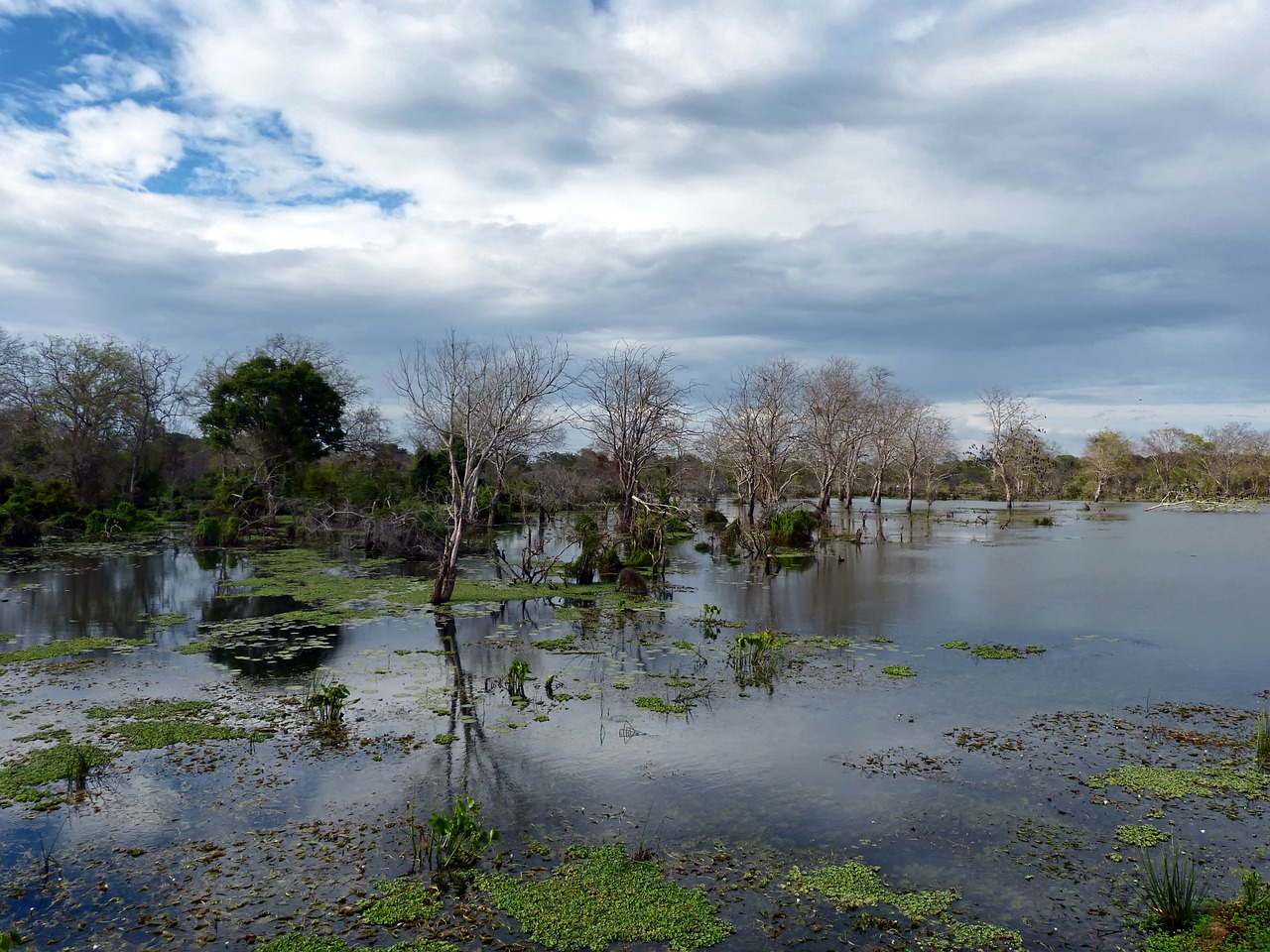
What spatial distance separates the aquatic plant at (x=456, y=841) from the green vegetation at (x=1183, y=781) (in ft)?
21.7

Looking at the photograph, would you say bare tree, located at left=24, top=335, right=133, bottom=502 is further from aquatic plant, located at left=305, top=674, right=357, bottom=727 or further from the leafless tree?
the leafless tree

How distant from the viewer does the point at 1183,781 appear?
893cm

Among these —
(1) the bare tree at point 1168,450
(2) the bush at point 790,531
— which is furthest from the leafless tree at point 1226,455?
(2) the bush at point 790,531

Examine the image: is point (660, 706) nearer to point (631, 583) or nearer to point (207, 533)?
point (631, 583)

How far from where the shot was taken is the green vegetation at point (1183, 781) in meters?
8.70

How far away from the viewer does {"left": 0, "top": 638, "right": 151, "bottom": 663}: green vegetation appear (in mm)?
14367

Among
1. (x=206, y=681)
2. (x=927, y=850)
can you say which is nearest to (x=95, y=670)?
(x=206, y=681)

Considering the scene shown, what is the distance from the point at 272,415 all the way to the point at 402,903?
40.6 m

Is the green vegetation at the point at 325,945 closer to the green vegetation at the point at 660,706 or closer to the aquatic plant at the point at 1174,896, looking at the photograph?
the aquatic plant at the point at 1174,896

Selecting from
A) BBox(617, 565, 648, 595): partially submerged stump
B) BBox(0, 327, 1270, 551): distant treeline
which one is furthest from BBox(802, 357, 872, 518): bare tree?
BBox(617, 565, 648, 595): partially submerged stump

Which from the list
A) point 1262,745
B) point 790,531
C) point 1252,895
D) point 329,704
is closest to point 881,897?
point 1252,895

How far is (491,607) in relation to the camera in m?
20.2

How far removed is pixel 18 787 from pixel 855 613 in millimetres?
A: 16339

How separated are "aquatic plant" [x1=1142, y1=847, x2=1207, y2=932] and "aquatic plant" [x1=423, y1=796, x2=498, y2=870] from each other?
17.7 ft
